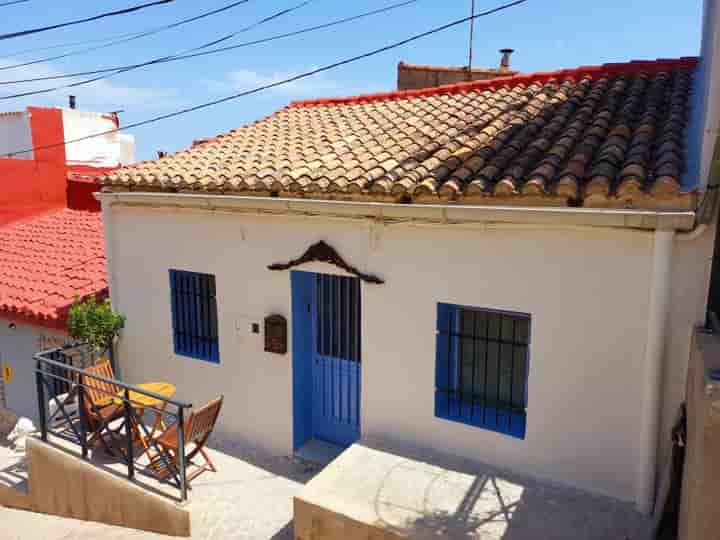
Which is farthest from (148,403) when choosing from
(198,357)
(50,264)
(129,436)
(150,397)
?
(50,264)

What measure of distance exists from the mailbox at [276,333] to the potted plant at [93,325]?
2.58 m

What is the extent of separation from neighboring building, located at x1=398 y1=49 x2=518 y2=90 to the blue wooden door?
6.57 m

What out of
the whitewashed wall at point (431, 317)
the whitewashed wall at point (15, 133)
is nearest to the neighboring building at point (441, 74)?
the whitewashed wall at point (431, 317)

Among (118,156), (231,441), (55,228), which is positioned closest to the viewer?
(231,441)

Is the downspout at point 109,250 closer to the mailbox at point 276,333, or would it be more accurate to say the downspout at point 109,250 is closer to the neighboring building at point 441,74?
the mailbox at point 276,333

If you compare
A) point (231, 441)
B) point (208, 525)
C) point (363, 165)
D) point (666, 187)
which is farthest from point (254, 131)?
point (666, 187)

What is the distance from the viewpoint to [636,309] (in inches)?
189

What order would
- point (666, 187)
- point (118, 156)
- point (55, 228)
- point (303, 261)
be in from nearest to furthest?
point (666, 187) < point (303, 261) < point (55, 228) < point (118, 156)

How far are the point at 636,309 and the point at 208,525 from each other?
4.53m

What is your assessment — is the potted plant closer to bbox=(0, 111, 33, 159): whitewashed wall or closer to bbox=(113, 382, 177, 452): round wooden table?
bbox=(113, 382, 177, 452): round wooden table

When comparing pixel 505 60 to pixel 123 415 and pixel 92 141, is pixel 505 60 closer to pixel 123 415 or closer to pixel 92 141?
pixel 123 415

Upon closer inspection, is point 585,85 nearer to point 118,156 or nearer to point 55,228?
point 55,228

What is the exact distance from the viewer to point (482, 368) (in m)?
5.89

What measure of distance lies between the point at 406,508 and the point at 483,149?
3.71 metres
